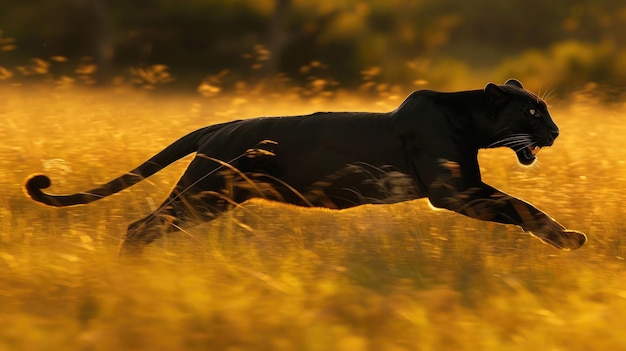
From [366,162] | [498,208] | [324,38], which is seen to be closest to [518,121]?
[498,208]

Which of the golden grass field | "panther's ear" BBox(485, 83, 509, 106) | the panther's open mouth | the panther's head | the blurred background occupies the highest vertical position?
the blurred background

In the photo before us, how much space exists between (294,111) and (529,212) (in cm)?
495

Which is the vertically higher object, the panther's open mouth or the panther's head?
the panther's head

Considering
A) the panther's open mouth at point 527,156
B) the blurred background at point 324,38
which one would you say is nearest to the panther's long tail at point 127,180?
the panther's open mouth at point 527,156

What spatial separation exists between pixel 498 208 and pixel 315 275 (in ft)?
3.48

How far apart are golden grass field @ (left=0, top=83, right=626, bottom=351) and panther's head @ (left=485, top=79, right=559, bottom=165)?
516 millimetres

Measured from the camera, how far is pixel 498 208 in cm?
432

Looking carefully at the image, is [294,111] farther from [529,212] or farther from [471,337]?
[471,337]

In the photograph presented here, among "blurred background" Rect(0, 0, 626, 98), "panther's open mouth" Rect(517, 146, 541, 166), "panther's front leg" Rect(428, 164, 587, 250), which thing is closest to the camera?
"panther's front leg" Rect(428, 164, 587, 250)

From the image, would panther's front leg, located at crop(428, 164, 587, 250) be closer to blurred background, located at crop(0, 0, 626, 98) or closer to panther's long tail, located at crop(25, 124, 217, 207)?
panther's long tail, located at crop(25, 124, 217, 207)

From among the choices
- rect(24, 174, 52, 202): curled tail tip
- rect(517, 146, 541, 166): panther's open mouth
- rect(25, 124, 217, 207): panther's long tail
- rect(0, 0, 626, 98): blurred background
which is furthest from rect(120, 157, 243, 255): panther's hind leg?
rect(0, 0, 626, 98): blurred background

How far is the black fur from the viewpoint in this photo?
433 centimetres

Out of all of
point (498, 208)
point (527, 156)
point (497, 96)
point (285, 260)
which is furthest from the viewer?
point (527, 156)

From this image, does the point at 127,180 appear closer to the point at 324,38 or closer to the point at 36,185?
the point at 36,185
